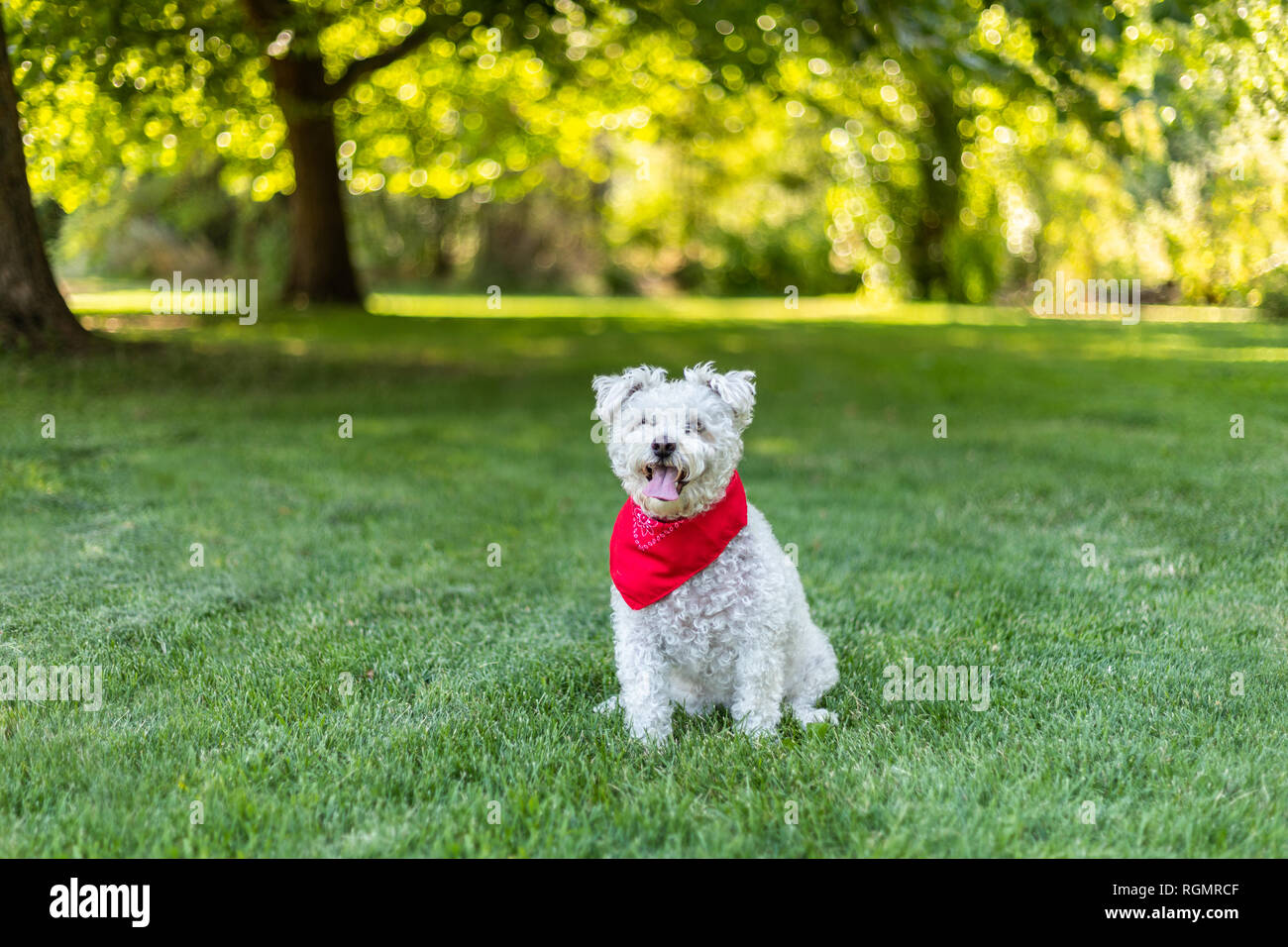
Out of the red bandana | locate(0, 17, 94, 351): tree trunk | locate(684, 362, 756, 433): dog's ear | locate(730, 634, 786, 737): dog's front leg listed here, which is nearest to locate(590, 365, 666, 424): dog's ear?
locate(684, 362, 756, 433): dog's ear

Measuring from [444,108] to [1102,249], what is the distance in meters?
14.3

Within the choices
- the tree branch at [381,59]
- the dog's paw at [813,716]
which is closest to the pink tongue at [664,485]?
the dog's paw at [813,716]

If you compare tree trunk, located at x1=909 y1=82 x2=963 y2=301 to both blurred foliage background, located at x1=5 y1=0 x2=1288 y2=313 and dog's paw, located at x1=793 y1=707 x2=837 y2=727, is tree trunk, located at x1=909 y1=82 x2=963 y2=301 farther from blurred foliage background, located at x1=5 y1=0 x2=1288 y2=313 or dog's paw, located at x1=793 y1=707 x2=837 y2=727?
dog's paw, located at x1=793 y1=707 x2=837 y2=727

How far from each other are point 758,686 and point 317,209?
54.6ft

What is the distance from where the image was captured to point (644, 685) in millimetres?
3762

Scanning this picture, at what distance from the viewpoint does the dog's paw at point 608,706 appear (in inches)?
158

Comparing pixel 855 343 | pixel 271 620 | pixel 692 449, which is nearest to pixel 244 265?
pixel 855 343

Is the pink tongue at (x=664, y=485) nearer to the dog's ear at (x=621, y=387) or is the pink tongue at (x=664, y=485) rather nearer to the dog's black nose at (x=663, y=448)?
the dog's black nose at (x=663, y=448)

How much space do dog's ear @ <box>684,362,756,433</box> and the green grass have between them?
1222 millimetres

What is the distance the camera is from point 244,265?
86.8ft

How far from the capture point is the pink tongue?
142 inches

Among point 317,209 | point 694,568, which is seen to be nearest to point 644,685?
point 694,568

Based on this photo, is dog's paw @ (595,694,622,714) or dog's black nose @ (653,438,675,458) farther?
dog's paw @ (595,694,622,714)

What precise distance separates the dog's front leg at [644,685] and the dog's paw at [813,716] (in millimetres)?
561
